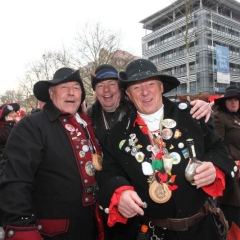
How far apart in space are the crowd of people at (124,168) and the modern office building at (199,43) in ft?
126

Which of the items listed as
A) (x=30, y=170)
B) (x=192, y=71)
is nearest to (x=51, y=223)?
(x=30, y=170)

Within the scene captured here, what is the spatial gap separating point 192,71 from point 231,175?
46729 mm

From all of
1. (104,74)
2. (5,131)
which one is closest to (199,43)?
(5,131)

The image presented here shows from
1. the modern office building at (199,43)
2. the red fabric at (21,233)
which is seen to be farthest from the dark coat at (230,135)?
the modern office building at (199,43)

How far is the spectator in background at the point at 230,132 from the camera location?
13.1ft

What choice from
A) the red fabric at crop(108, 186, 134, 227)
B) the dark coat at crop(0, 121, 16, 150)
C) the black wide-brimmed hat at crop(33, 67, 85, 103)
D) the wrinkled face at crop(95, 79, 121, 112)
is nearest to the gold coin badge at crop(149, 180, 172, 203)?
the red fabric at crop(108, 186, 134, 227)

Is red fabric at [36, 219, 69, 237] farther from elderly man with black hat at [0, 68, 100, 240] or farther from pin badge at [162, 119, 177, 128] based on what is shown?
pin badge at [162, 119, 177, 128]

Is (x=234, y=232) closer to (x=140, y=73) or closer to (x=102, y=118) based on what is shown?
(x=102, y=118)

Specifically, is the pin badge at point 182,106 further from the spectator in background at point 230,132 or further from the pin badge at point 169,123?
the spectator in background at point 230,132

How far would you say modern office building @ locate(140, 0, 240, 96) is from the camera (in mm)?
43656

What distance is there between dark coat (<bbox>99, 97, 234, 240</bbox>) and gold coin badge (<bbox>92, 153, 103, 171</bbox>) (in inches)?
3.3

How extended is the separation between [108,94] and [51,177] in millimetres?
1682

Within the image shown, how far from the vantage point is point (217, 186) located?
2.00 metres

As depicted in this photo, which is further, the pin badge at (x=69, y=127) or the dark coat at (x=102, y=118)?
the dark coat at (x=102, y=118)
